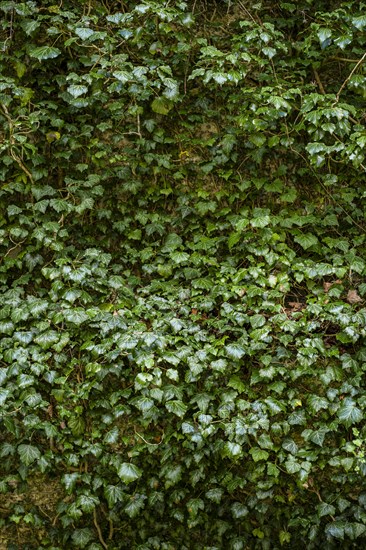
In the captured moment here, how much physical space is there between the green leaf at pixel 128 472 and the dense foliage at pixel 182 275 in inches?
0.7

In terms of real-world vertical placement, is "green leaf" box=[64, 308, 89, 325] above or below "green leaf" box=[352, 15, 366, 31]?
below

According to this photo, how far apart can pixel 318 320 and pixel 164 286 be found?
1.15 meters

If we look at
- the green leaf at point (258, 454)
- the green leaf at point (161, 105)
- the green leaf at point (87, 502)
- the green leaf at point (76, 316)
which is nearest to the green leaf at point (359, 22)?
the green leaf at point (161, 105)

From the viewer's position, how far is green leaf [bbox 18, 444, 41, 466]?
10.7 feet

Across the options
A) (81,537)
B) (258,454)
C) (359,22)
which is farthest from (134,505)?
(359,22)

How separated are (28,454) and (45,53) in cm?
291

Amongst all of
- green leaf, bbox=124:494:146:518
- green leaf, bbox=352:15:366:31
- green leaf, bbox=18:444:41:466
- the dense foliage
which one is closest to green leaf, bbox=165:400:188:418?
the dense foliage

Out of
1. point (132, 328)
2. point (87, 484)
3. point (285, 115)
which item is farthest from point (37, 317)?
point (285, 115)

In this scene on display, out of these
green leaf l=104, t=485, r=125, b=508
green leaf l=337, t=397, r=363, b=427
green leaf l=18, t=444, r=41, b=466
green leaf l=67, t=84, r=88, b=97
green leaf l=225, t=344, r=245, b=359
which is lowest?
green leaf l=104, t=485, r=125, b=508

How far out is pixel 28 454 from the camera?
3.28m

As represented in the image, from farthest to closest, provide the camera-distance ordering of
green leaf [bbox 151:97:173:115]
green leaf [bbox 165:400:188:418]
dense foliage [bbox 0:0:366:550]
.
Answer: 1. green leaf [bbox 151:97:173:115]
2. dense foliage [bbox 0:0:366:550]
3. green leaf [bbox 165:400:188:418]

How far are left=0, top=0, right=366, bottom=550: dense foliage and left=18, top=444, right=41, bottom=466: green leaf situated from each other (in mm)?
17

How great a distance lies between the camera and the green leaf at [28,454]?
10.7 feet

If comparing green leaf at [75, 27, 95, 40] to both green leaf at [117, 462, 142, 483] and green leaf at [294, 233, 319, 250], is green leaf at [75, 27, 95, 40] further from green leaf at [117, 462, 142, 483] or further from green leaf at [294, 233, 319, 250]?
green leaf at [117, 462, 142, 483]
